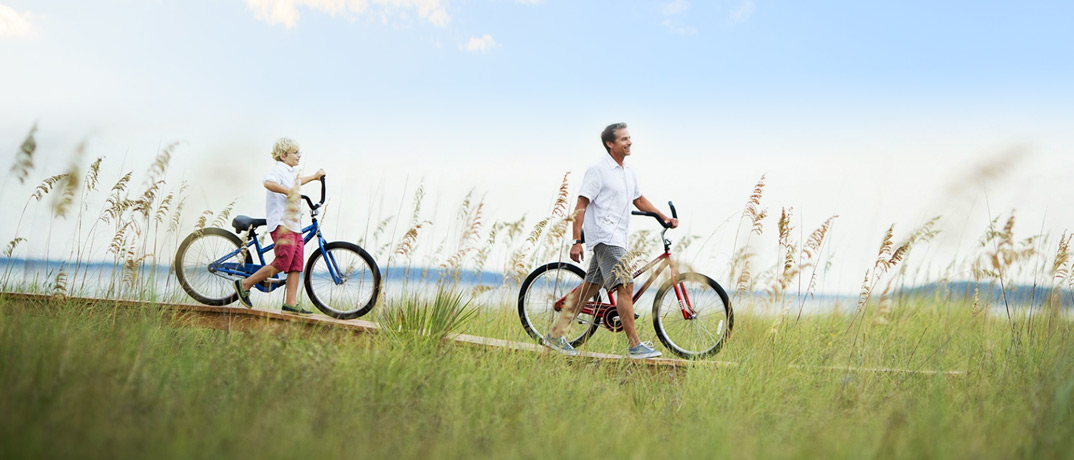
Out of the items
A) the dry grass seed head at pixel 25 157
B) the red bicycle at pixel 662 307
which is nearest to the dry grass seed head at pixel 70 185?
the dry grass seed head at pixel 25 157

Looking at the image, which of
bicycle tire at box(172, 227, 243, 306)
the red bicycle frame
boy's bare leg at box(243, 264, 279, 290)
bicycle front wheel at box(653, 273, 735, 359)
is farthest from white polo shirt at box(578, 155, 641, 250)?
bicycle tire at box(172, 227, 243, 306)

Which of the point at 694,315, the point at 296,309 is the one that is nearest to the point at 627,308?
the point at 694,315

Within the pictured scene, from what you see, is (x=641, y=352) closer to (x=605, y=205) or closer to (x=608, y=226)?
(x=608, y=226)

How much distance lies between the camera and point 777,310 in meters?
5.99

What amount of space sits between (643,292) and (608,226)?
0.70 meters

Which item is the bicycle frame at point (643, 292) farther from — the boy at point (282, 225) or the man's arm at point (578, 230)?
the boy at point (282, 225)

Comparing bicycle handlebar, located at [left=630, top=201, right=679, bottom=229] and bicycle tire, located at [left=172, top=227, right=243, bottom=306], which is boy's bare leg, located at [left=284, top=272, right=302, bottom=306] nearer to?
bicycle tire, located at [left=172, top=227, right=243, bottom=306]

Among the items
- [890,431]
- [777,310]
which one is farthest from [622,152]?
[890,431]

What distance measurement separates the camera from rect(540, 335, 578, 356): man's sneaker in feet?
18.5

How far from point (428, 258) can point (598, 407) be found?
2.16 meters

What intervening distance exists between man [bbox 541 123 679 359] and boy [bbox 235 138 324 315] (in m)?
2.20

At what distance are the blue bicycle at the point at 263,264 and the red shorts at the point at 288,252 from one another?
Result: 4.4 inches

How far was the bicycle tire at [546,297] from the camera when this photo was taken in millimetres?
6184

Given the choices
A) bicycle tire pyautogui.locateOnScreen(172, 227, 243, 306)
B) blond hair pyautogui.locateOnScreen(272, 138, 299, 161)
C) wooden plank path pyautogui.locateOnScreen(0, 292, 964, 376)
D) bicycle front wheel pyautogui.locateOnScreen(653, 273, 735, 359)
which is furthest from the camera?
bicycle tire pyautogui.locateOnScreen(172, 227, 243, 306)
